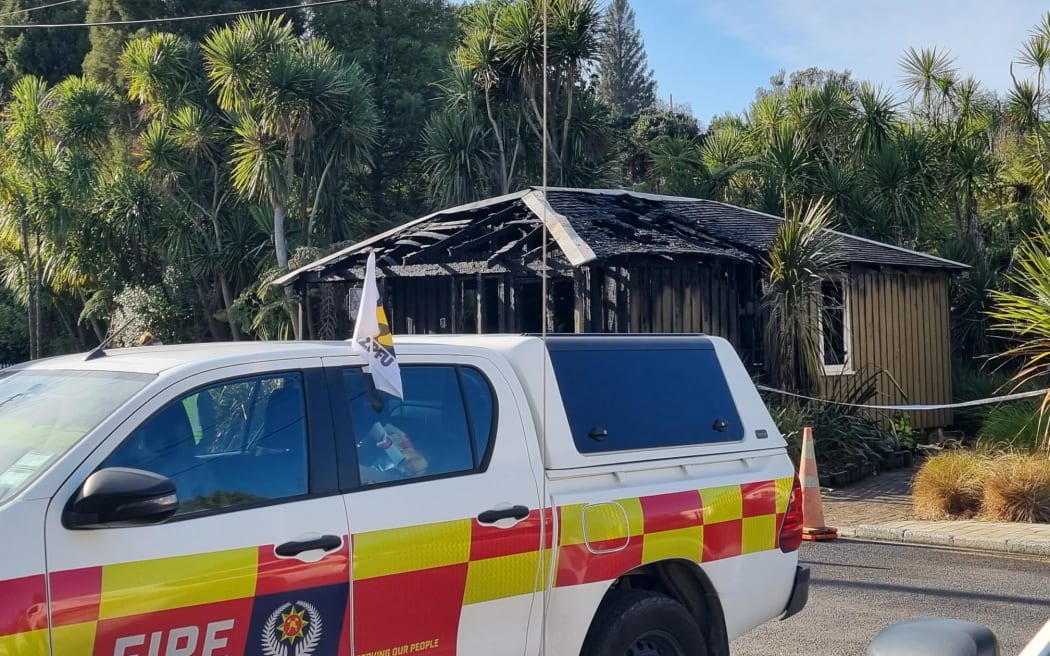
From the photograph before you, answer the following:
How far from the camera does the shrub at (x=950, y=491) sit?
36.8 ft

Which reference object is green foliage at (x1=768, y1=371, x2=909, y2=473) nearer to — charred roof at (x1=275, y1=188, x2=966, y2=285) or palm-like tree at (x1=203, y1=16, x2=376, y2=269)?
charred roof at (x1=275, y1=188, x2=966, y2=285)

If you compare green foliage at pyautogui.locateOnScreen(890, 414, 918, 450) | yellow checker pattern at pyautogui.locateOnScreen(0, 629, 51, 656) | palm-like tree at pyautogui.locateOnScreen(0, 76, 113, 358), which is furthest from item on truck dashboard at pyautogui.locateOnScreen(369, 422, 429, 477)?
palm-like tree at pyautogui.locateOnScreen(0, 76, 113, 358)

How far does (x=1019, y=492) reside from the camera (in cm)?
1075

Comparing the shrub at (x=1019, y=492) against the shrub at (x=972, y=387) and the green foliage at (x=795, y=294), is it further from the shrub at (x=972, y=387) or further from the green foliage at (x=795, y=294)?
the shrub at (x=972, y=387)

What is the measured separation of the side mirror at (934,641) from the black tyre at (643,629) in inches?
87.5

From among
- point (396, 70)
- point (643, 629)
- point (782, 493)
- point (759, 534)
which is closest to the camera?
point (643, 629)

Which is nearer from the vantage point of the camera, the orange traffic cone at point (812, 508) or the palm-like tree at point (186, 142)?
the orange traffic cone at point (812, 508)

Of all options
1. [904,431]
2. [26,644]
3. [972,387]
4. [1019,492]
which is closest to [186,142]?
[904,431]

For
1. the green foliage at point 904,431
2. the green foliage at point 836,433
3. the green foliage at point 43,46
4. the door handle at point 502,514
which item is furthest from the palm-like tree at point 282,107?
the door handle at point 502,514

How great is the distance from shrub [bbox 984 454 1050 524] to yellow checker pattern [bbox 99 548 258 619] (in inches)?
358

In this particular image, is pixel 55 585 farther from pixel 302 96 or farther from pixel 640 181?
pixel 640 181

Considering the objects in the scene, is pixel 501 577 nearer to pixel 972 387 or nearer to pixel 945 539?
pixel 945 539

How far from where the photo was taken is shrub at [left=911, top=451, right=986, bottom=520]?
442 inches

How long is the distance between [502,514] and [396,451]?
0.47 meters
